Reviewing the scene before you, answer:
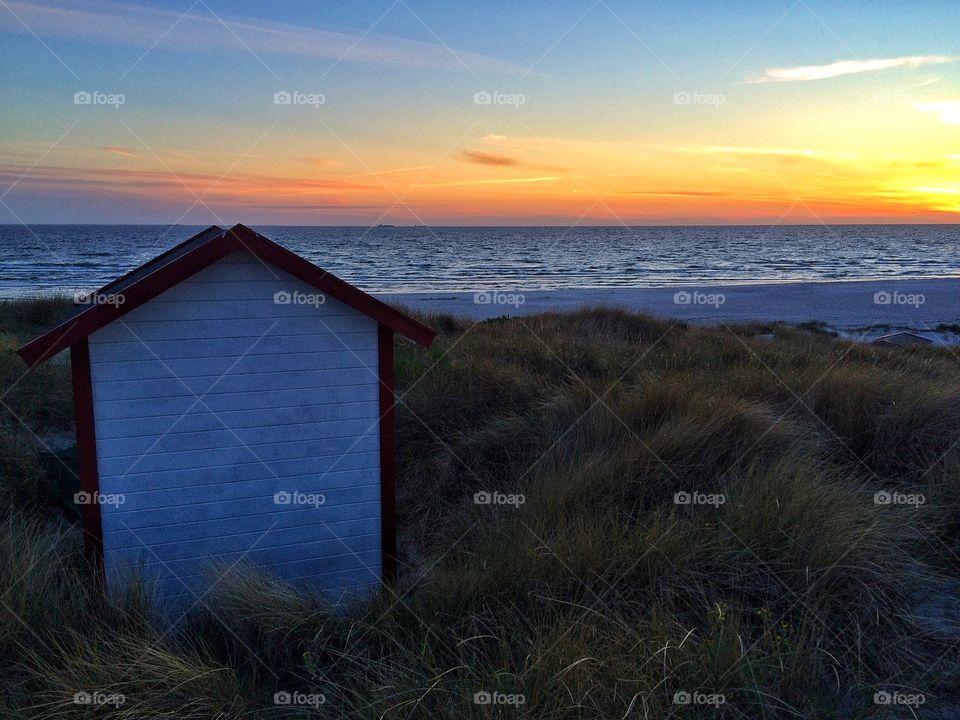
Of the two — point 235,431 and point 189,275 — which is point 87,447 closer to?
point 235,431

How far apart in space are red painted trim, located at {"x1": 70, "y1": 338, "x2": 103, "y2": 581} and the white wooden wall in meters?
0.05

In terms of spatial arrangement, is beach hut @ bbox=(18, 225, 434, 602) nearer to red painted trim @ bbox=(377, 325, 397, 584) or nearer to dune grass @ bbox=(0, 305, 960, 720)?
red painted trim @ bbox=(377, 325, 397, 584)

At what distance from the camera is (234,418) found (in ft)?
18.2

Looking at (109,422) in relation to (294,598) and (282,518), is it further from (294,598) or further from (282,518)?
(294,598)

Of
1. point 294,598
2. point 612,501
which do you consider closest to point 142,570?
point 294,598

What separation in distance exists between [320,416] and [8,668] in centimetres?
267

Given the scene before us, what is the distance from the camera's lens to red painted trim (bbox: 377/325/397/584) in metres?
5.90

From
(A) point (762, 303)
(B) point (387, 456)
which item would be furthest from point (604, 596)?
(A) point (762, 303)

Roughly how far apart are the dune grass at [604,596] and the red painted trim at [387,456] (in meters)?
0.38

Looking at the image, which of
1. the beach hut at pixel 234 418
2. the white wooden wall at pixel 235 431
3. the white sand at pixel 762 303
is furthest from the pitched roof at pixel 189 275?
the white sand at pixel 762 303

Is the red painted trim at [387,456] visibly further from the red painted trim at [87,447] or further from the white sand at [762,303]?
the white sand at [762,303]

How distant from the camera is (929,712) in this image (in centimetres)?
353

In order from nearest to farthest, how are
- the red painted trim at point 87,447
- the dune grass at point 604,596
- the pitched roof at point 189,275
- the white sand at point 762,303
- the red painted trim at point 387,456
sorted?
the dune grass at point 604,596
the pitched roof at point 189,275
the red painted trim at point 87,447
the red painted trim at point 387,456
the white sand at point 762,303

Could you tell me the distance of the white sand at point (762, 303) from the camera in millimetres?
26378
